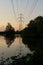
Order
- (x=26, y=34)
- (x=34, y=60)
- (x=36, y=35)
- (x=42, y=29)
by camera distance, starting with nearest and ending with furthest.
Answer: (x=34, y=60) < (x=42, y=29) < (x=36, y=35) < (x=26, y=34)

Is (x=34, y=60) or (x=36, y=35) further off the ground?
(x=36, y=35)

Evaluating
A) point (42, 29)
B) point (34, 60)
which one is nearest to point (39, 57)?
point (34, 60)

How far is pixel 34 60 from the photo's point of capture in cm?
1444

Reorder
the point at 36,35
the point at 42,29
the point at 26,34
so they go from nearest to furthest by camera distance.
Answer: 1. the point at 42,29
2. the point at 36,35
3. the point at 26,34

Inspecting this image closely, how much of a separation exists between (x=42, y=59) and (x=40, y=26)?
78.9 m

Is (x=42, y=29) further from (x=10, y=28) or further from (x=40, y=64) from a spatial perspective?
(x=10, y=28)

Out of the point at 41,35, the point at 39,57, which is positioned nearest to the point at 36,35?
the point at 41,35

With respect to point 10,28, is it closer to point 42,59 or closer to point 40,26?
point 40,26

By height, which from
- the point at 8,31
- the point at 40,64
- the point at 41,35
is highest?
the point at 8,31

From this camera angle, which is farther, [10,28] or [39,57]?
[10,28]

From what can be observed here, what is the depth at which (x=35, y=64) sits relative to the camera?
13625 mm

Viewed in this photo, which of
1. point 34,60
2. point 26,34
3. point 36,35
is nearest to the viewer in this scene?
point 34,60

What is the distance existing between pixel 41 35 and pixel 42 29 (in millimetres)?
3727

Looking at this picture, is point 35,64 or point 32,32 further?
point 32,32
